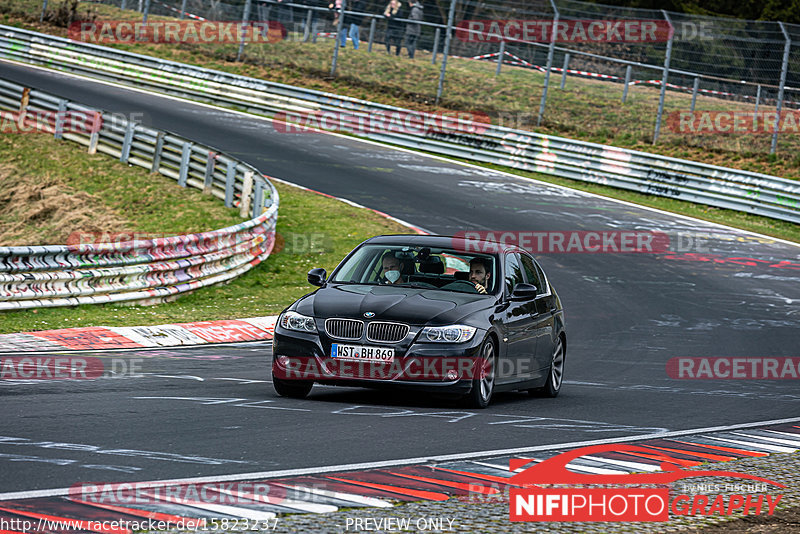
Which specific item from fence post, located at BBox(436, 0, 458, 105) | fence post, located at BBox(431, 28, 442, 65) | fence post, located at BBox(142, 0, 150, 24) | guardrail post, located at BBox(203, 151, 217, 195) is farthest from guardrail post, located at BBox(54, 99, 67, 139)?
fence post, located at BBox(142, 0, 150, 24)

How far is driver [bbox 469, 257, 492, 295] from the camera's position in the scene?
34.6ft

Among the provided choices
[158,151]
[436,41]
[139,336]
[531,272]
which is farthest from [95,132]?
[531,272]

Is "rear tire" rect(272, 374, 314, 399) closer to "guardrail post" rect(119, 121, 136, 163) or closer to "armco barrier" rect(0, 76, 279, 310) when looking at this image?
"armco barrier" rect(0, 76, 279, 310)

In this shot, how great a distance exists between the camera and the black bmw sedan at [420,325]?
368 inches

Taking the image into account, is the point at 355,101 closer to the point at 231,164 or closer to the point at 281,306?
the point at 231,164

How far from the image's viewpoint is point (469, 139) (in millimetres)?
32625

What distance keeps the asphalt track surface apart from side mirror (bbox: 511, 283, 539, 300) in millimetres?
1001

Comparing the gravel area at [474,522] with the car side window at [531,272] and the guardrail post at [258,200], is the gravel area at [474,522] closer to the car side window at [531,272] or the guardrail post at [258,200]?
the car side window at [531,272]

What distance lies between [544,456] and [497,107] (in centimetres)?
2849

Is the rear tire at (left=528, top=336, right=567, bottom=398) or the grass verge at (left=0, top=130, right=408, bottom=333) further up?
the rear tire at (left=528, top=336, right=567, bottom=398)

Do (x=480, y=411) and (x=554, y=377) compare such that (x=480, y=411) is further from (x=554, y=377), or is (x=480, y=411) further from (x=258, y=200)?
(x=258, y=200)

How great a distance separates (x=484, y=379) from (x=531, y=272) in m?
2.17

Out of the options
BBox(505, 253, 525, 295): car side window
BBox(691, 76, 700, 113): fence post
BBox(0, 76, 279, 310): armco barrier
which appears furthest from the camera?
BBox(691, 76, 700, 113): fence post

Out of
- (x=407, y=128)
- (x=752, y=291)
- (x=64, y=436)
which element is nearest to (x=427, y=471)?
(x=64, y=436)
